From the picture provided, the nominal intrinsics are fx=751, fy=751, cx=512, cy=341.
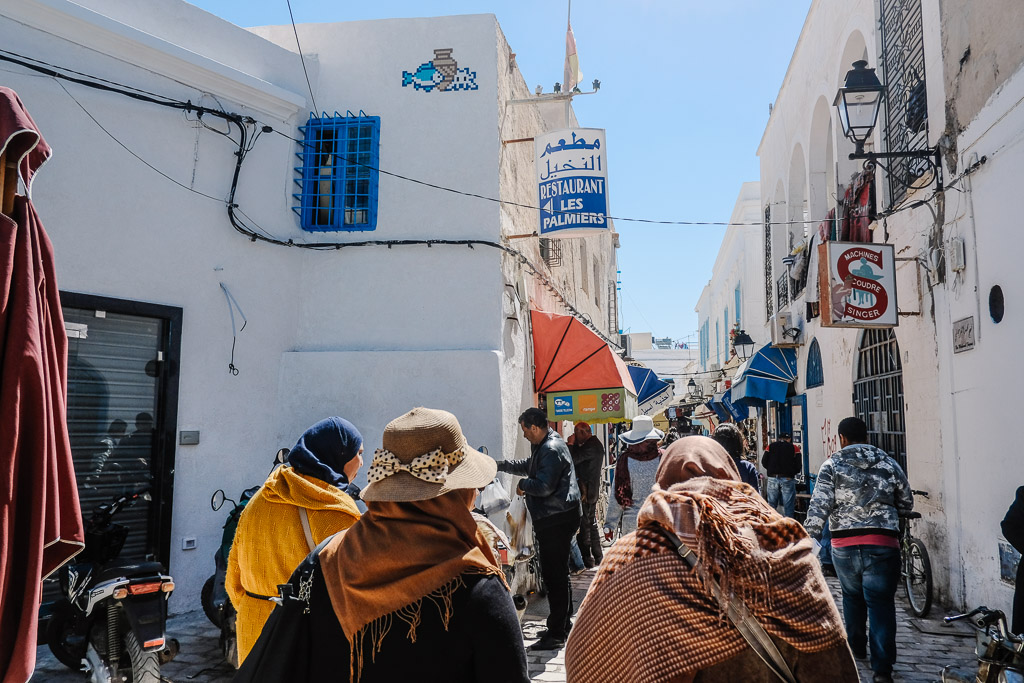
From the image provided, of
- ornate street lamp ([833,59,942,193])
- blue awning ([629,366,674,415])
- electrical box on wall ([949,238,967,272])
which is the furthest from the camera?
blue awning ([629,366,674,415])

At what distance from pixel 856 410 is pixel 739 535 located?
9.53 m

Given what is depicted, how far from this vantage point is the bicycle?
700 cm

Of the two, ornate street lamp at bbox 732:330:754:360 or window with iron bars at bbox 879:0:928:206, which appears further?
ornate street lamp at bbox 732:330:754:360

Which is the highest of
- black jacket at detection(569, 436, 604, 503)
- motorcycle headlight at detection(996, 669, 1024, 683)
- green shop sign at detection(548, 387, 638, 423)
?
green shop sign at detection(548, 387, 638, 423)

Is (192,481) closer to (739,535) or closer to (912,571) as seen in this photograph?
(739,535)

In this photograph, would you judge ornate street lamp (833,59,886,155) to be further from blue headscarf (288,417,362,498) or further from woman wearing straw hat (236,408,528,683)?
woman wearing straw hat (236,408,528,683)

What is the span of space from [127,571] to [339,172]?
198 inches

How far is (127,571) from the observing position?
4.59 m

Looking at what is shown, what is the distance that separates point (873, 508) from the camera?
5195 millimetres

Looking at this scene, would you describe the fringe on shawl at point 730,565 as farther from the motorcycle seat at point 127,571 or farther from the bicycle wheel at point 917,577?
the bicycle wheel at point 917,577

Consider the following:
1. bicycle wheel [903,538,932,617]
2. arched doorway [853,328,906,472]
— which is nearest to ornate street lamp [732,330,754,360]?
Result: arched doorway [853,328,906,472]

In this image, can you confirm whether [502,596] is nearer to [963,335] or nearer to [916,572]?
[963,335]

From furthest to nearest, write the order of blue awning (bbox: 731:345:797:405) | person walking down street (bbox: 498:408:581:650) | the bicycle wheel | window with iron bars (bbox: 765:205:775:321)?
window with iron bars (bbox: 765:205:775:321), blue awning (bbox: 731:345:797:405), the bicycle wheel, person walking down street (bbox: 498:408:581:650)

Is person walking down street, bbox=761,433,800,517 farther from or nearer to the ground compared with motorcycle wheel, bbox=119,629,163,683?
farther from the ground
